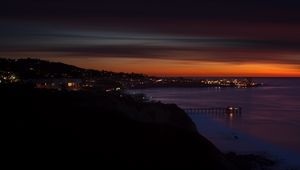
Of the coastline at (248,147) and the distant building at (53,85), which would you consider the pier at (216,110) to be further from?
the coastline at (248,147)

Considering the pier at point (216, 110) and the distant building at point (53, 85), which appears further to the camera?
the pier at point (216, 110)

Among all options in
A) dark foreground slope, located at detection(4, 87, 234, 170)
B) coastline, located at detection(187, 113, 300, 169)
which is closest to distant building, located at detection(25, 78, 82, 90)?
coastline, located at detection(187, 113, 300, 169)

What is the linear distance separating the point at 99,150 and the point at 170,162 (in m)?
2.23

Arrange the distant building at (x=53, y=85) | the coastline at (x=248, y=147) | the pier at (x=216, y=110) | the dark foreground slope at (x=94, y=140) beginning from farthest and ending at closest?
the pier at (x=216, y=110) → the distant building at (x=53, y=85) → the coastline at (x=248, y=147) → the dark foreground slope at (x=94, y=140)

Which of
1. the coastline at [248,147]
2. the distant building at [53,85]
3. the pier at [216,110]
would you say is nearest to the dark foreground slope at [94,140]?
the coastline at [248,147]

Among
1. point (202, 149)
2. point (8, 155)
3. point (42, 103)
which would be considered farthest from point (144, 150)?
point (42, 103)

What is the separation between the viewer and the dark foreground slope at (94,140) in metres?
14.0

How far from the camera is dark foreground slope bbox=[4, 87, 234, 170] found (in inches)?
552

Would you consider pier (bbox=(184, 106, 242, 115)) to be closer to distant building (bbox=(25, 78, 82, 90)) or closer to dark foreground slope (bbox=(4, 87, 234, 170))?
distant building (bbox=(25, 78, 82, 90))

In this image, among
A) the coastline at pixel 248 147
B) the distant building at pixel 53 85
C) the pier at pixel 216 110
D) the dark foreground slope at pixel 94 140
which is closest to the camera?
the dark foreground slope at pixel 94 140

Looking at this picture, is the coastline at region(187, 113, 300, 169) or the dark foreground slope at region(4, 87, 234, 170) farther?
the coastline at region(187, 113, 300, 169)

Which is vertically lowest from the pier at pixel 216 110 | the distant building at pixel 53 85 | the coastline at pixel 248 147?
the pier at pixel 216 110

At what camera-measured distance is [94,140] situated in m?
15.6

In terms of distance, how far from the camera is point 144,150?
51.8ft
